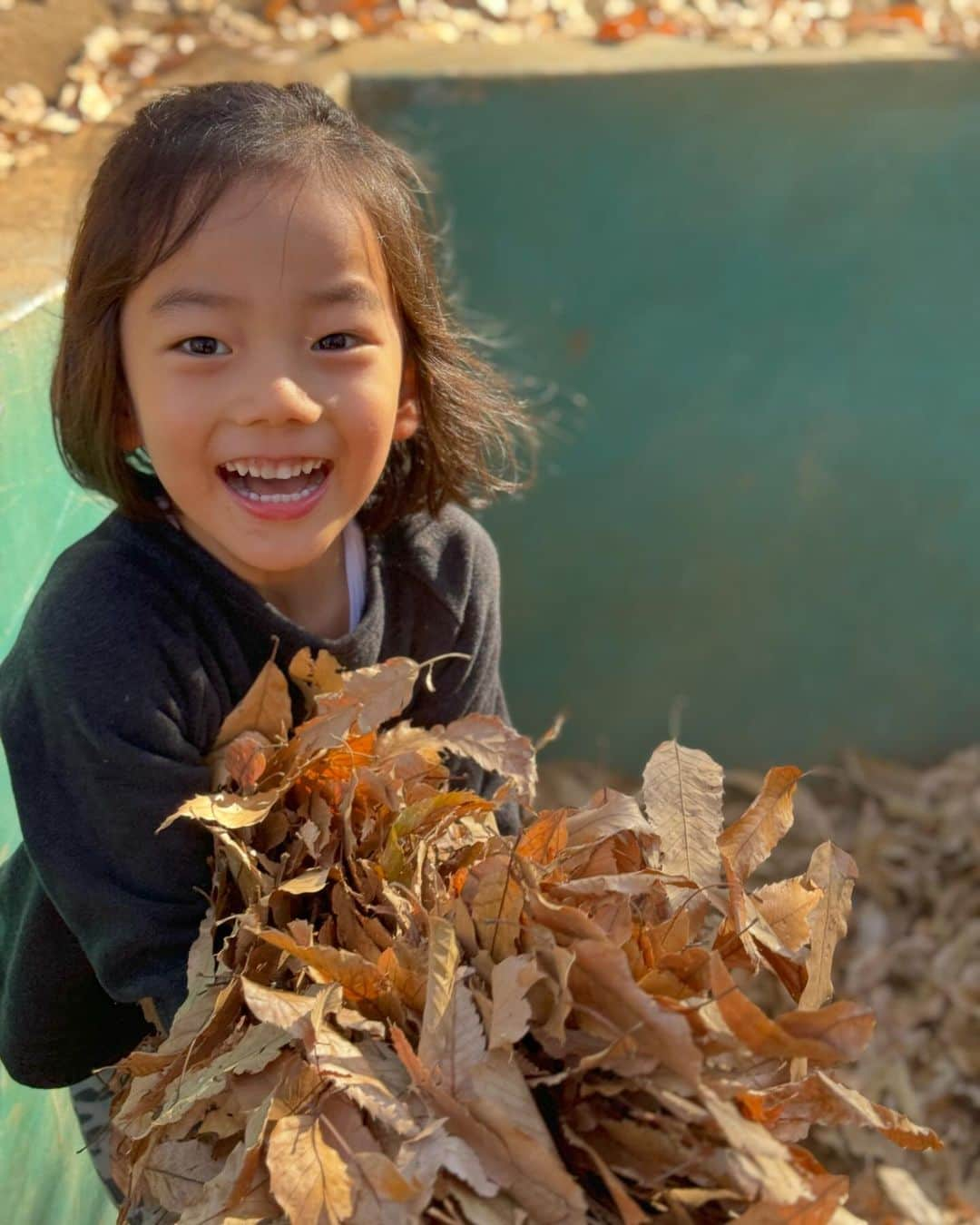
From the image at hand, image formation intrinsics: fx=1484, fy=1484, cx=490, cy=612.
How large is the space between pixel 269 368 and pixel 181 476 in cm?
14

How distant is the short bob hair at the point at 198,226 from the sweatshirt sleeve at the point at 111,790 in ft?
0.68

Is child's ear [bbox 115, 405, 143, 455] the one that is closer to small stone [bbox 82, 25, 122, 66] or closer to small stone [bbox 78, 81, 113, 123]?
small stone [bbox 78, 81, 113, 123]

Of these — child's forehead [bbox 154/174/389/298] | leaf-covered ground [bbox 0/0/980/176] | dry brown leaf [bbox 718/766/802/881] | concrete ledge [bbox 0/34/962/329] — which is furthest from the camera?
leaf-covered ground [bbox 0/0/980/176]

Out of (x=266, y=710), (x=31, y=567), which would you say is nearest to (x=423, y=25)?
(x=31, y=567)

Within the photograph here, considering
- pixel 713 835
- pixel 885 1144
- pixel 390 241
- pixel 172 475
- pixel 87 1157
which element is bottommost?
pixel 885 1144

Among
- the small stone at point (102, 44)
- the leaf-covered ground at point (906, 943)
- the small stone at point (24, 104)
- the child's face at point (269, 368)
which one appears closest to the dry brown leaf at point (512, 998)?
the child's face at point (269, 368)

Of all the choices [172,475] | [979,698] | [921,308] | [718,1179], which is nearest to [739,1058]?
[718,1179]

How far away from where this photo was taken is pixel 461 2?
3.61 meters

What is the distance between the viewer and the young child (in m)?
1.35

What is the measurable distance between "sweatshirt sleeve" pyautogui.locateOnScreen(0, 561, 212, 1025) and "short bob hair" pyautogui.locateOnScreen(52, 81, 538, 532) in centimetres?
21

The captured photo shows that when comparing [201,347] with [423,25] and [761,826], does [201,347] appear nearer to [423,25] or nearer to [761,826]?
[761,826]

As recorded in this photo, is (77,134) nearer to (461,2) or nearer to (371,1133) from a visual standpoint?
(461,2)

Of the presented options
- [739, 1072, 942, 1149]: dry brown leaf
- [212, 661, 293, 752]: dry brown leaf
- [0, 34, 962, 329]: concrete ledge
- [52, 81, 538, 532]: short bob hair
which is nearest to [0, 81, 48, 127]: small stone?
[0, 34, 962, 329]: concrete ledge

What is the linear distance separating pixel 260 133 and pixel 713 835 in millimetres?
781
